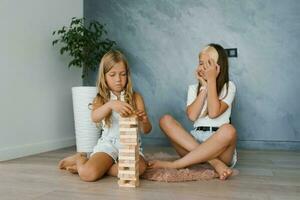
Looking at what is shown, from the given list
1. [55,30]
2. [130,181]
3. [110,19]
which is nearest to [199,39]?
[110,19]

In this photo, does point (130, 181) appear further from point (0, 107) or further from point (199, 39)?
point (199, 39)

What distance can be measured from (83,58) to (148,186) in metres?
1.60

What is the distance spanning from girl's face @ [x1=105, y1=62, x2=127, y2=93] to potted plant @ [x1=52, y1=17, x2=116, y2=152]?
2.79ft

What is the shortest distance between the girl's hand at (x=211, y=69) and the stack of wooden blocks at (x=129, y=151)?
1.92ft

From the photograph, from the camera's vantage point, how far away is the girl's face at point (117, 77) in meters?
1.82

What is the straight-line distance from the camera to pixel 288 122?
2818 millimetres

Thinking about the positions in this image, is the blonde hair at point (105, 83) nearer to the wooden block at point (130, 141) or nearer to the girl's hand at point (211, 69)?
the wooden block at point (130, 141)

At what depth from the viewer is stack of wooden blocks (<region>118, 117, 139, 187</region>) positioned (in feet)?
5.08

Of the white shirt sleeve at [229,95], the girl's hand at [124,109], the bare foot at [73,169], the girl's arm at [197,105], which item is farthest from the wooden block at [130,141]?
the white shirt sleeve at [229,95]

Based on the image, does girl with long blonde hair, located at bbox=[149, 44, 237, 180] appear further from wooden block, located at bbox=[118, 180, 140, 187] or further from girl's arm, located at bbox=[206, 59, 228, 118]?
wooden block, located at bbox=[118, 180, 140, 187]

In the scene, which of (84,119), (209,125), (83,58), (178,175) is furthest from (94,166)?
(83,58)

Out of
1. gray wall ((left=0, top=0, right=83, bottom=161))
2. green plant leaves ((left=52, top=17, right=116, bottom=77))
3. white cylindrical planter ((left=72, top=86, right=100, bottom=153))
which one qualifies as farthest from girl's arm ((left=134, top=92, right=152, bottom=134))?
green plant leaves ((left=52, top=17, right=116, bottom=77))

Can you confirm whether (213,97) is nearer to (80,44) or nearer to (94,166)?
(94,166)

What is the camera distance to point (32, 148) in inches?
103
